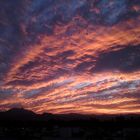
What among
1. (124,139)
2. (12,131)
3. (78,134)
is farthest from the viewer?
(12,131)

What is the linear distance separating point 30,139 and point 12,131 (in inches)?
617

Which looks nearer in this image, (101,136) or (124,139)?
(124,139)

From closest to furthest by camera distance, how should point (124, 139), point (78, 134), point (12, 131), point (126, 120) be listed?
point (124, 139) < point (78, 134) < point (12, 131) < point (126, 120)

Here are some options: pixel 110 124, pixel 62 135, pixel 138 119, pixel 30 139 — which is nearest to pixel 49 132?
pixel 62 135

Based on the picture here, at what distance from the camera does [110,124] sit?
7688 centimetres

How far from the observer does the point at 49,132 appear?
64750mm

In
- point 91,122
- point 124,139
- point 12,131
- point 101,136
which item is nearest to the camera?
point 124,139

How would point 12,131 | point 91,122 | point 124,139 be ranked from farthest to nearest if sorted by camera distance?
1. point 91,122
2. point 12,131
3. point 124,139

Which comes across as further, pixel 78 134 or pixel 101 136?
pixel 78 134

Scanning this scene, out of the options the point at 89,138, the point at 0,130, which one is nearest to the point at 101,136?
the point at 89,138

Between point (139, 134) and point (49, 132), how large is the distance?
22.1m

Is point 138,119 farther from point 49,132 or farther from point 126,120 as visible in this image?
point 49,132

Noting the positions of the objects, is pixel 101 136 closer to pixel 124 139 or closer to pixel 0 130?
pixel 124 139

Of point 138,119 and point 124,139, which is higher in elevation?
point 138,119
